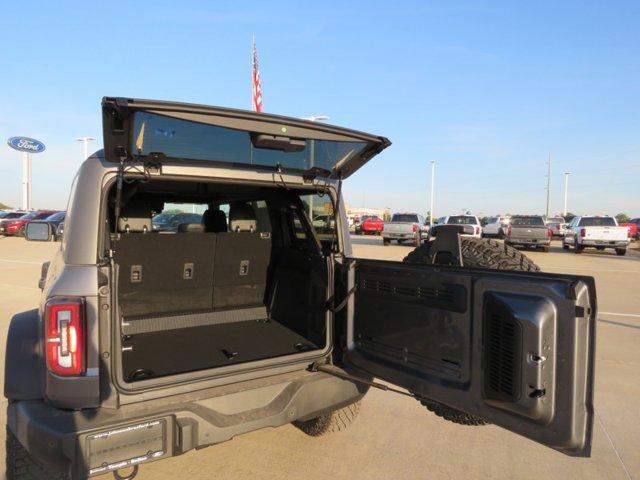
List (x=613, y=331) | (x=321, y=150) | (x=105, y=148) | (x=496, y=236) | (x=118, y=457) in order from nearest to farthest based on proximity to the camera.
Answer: (x=118, y=457) < (x=105, y=148) < (x=321, y=150) < (x=613, y=331) < (x=496, y=236)

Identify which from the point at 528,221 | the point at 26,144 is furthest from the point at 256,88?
the point at 26,144

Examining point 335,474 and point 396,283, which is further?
point 335,474

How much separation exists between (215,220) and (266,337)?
5.04 ft

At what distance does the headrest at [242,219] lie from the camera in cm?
405

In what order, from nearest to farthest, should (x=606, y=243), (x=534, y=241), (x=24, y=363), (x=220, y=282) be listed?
(x=24, y=363)
(x=220, y=282)
(x=606, y=243)
(x=534, y=241)

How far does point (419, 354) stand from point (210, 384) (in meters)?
1.13

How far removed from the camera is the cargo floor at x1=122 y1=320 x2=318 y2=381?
9.36 feet

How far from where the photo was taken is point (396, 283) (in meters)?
2.65

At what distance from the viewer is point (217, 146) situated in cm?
260

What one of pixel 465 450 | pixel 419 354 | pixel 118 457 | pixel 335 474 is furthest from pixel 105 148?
pixel 465 450

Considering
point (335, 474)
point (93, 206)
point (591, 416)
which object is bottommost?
point (335, 474)

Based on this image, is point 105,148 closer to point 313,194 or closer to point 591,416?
point 313,194

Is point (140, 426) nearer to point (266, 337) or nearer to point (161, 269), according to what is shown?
point (266, 337)

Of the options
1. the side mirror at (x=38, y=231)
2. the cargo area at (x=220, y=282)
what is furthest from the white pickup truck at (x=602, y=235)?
the side mirror at (x=38, y=231)
